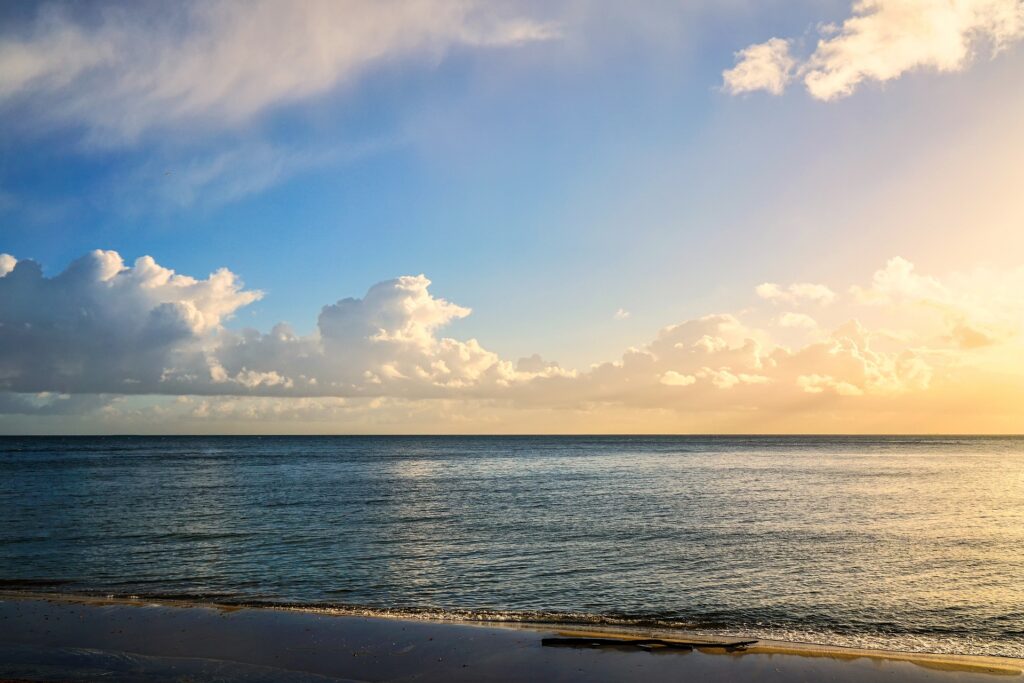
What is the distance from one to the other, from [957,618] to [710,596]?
29.8ft

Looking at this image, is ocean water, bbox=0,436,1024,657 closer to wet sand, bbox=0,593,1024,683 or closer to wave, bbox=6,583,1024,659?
wave, bbox=6,583,1024,659

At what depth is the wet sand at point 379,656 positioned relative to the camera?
18.0 metres

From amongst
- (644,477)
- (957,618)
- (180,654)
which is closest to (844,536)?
(957,618)

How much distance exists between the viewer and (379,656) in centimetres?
1955

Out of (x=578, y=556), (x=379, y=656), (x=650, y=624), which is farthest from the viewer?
(x=578, y=556)

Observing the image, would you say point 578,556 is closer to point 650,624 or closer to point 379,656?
point 650,624

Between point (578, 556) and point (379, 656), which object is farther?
point (578, 556)

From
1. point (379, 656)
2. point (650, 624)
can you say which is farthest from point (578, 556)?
point (379, 656)

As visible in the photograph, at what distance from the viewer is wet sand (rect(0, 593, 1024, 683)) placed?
17953 millimetres

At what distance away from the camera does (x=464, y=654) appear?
65.1 feet

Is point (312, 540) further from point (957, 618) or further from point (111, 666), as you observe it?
point (957, 618)

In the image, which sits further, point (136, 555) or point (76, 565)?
point (136, 555)

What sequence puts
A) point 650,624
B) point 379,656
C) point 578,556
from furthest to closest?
point 578,556, point 650,624, point 379,656

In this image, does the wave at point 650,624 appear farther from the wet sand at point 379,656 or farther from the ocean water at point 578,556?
the wet sand at point 379,656
